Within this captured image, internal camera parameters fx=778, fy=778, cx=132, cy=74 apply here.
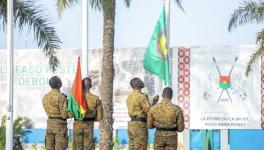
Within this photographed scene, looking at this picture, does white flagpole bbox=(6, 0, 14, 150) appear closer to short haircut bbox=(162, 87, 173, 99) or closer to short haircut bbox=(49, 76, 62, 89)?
short haircut bbox=(49, 76, 62, 89)

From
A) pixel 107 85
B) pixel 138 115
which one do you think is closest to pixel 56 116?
pixel 138 115

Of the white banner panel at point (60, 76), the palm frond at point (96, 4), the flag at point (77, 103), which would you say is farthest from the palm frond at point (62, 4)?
the white banner panel at point (60, 76)

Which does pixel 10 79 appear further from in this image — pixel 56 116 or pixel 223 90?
pixel 223 90

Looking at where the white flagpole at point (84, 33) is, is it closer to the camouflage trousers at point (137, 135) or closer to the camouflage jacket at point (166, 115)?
the camouflage trousers at point (137, 135)

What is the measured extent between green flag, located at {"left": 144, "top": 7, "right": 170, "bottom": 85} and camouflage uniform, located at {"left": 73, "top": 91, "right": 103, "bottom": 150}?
4255 millimetres

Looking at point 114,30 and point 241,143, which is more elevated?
point 114,30

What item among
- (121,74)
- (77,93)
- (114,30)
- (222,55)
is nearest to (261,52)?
(114,30)

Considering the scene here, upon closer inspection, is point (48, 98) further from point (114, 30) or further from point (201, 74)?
point (201, 74)

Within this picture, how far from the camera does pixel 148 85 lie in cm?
3136

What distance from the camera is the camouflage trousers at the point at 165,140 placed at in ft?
40.7

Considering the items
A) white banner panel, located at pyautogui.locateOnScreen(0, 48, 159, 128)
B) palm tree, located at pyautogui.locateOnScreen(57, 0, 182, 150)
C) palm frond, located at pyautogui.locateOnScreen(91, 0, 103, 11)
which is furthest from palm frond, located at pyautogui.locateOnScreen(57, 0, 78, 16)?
white banner panel, located at pyautogui.locateOnScreen(0, 48, 159, 128)

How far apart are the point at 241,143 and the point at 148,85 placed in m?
4.36

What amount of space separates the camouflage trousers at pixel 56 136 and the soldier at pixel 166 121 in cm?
147

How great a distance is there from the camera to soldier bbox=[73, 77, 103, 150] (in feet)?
41.8
